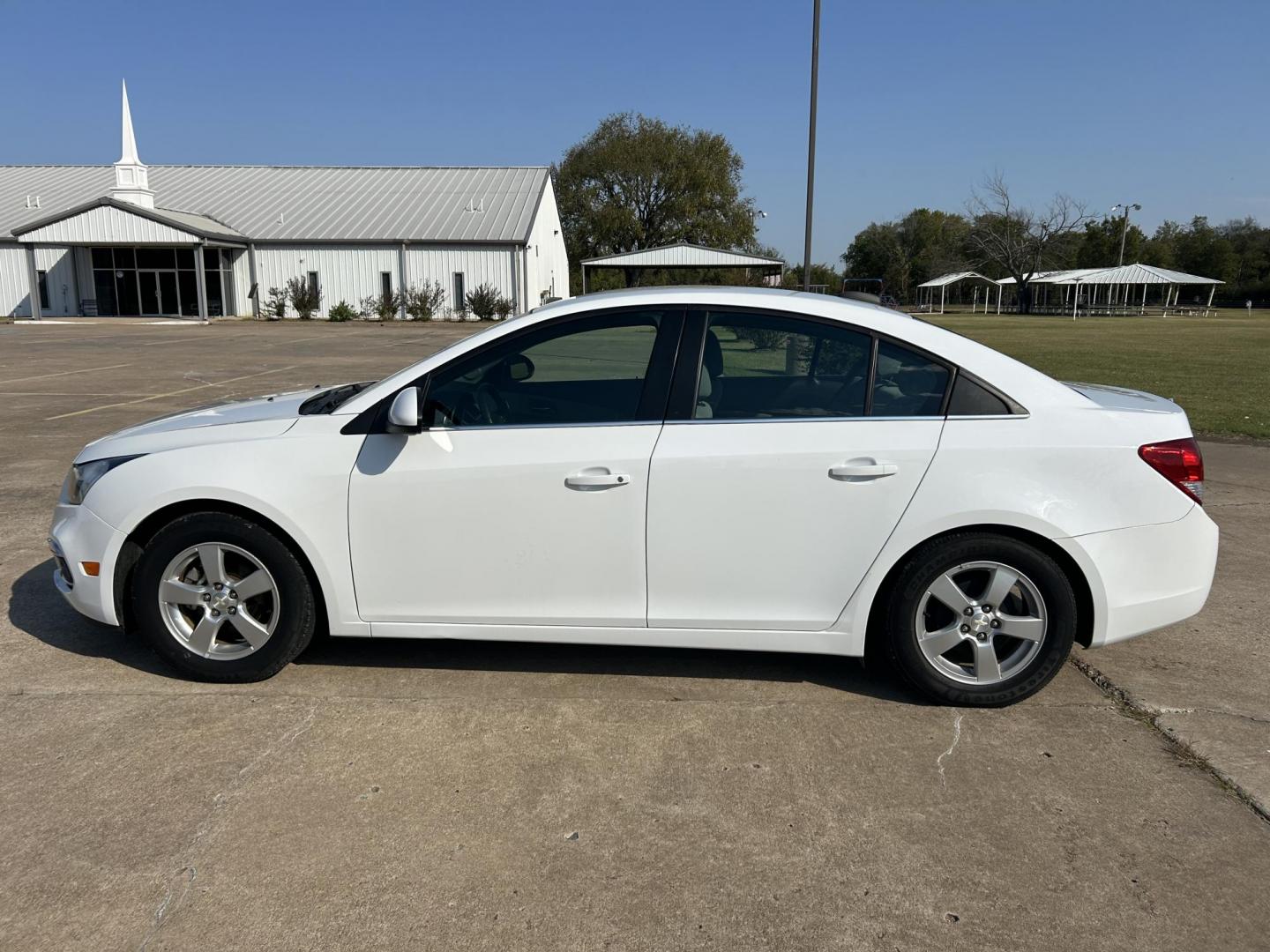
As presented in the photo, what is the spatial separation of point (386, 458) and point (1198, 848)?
3153mm

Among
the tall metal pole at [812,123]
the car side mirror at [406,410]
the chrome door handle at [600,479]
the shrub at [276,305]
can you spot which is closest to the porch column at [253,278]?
the shrub at [276,305]

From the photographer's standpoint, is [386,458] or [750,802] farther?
[386,458]

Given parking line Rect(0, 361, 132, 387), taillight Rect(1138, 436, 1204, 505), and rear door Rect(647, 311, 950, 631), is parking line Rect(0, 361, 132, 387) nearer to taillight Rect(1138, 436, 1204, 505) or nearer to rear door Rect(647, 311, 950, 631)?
rear door Rect(647, 311, 950, 631)

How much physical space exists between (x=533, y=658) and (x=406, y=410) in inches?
55.6

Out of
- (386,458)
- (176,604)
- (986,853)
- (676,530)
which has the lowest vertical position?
(986,853)

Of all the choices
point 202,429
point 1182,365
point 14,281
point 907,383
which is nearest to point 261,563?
point 202,429

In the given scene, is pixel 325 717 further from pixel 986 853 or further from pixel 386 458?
pixel 986 853

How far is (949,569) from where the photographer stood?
3914 millimetres

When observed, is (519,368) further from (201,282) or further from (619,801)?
(201,282)

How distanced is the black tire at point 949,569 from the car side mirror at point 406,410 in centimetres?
201

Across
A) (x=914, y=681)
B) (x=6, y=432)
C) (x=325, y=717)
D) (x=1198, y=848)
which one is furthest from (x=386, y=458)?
(x=6, y=432)

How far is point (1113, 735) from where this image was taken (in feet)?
12.7

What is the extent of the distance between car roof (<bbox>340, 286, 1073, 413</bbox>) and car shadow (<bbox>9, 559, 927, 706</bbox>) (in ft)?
4.11

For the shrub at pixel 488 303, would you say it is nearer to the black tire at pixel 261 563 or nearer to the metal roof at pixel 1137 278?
the metal roof at pixel 1137 278
